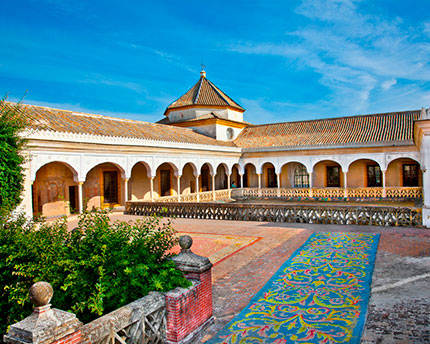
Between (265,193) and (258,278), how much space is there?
20.4 metres

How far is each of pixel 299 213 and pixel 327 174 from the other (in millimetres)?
14666

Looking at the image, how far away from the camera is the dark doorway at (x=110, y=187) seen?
68.1ft

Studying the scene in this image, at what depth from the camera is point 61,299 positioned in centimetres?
402

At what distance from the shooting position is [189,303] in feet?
14.1

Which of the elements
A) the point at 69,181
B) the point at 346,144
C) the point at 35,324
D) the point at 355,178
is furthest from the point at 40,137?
the point at 355,178

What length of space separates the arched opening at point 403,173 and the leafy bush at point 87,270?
23699mm

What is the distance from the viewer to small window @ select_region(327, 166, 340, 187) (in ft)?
87.9

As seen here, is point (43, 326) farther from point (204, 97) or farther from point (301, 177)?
point (204, 97)

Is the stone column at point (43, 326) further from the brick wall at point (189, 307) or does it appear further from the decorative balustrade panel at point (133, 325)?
the brick wall at point (189, 307)

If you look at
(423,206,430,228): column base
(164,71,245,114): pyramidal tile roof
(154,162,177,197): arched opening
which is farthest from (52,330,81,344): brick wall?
(164,71,245,114): pyramidal tile roof

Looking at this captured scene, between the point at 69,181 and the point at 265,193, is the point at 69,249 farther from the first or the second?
the point at 265,193

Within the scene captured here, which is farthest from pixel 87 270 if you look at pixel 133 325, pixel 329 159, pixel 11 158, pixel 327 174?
pixel 327 174

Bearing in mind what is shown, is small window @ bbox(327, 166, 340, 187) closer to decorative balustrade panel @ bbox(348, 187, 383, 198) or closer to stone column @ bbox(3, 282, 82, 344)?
decorative balustrade panel @ bbox(348, 187, 383, 198)

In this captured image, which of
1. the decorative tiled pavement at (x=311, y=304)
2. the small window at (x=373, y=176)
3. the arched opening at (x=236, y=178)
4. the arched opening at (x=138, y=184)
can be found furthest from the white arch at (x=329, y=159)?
the decorative tiled pavement at (x=311, y=304)
